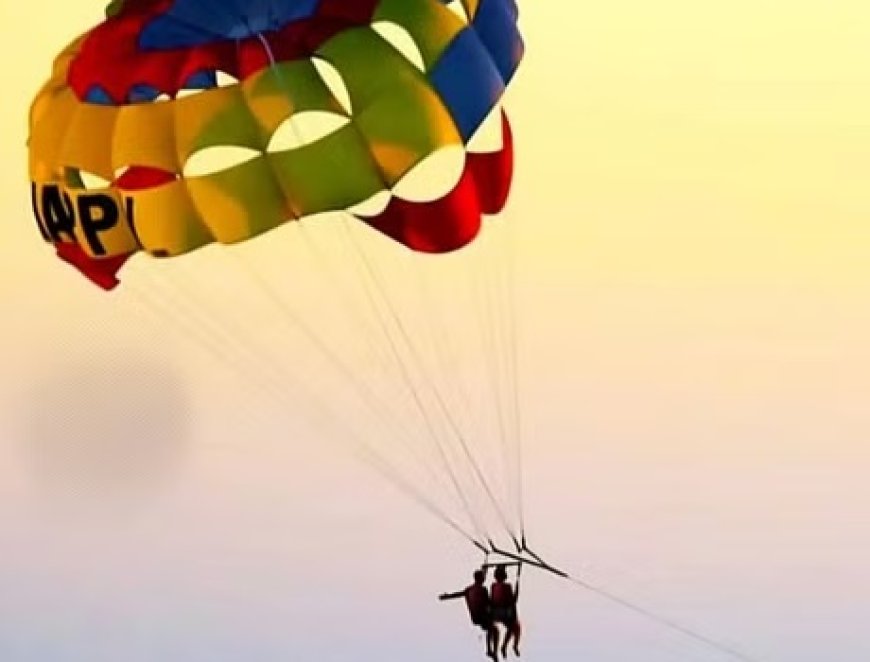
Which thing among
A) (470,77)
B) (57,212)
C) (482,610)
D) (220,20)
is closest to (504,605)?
(482,610)

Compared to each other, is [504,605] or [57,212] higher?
[57,212]

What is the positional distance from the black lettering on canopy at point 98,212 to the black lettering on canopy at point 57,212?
3 cm

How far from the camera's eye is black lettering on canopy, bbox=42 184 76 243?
166 inches

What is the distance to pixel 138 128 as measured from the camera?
4090 mm

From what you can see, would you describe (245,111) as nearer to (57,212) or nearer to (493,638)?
(57,212)

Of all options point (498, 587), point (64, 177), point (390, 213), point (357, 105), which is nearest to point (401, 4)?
point (357, 105)

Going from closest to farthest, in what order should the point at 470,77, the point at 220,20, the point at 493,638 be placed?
the point at 220,20 → the point at 470,77 → the point at 493,638

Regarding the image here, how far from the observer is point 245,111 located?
13.4 feet

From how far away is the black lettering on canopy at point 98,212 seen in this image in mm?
4191

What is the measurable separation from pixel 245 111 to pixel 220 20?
0.66ft

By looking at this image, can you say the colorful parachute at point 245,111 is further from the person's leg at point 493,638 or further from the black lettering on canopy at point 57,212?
the person's leg at point 493,638

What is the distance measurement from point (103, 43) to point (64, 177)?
31 centimetres

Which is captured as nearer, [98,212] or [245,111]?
[245,111]

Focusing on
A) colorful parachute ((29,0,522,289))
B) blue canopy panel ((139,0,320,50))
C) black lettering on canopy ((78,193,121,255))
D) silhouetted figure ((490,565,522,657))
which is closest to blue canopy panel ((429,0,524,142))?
colorful parachute ((29,0,522,289))
